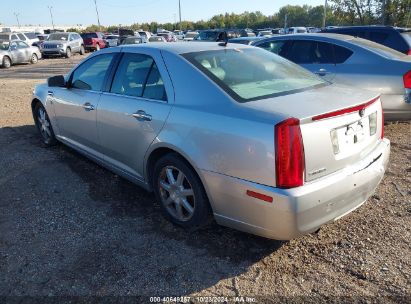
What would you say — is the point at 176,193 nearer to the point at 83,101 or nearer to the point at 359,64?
the point at 83,101

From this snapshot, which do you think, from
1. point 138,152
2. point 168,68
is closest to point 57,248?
point 138,152

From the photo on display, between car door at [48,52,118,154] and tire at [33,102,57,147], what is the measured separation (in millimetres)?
583

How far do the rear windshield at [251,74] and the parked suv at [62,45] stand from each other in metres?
24.6

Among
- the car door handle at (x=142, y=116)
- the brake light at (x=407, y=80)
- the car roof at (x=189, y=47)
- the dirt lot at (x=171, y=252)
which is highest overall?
the car roof at (x=189, y=47)

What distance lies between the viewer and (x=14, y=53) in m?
19.7

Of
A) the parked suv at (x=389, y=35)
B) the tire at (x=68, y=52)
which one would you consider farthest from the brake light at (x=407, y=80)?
the tire at (x=68, y=52)

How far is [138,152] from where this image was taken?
352 cm

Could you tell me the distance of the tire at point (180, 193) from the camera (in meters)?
3.02

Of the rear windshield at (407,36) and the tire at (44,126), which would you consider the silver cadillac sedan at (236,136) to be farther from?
the rear windshield at (407,36)

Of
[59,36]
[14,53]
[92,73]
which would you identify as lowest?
[92,73]

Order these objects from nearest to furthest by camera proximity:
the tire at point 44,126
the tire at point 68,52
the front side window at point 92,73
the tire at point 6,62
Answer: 1. the front side window at point 92,73
2. the tire at point 44,126
3. the tire at point 6,62
4. the tire at point 68,52

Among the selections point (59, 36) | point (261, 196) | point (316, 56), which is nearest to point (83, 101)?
point (261, 196)

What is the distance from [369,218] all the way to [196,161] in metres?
1.75

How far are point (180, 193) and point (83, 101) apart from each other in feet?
5.98
